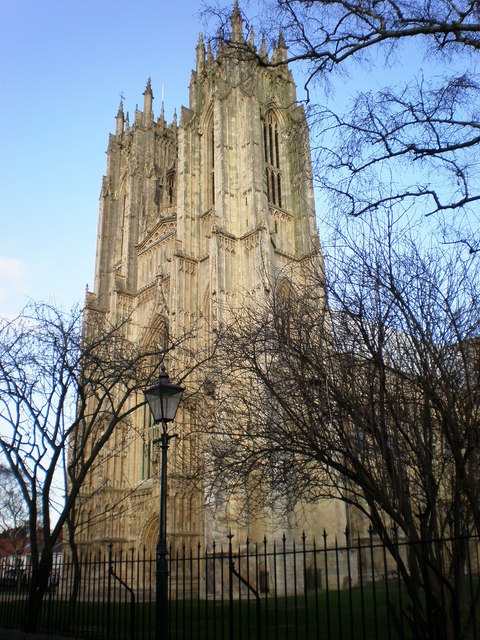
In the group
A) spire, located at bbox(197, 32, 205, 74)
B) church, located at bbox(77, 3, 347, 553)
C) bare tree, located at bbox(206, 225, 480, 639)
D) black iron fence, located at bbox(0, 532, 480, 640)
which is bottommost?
black iron fence, located at bbox(0, 532, 480, 640)

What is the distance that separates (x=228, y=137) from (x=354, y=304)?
25.5 m

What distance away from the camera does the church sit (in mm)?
26172

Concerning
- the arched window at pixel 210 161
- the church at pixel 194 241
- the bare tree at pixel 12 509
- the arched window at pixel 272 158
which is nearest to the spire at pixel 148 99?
the church at pixel 194 241

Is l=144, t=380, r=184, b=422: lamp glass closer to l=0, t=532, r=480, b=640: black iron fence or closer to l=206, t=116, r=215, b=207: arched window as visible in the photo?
l=0, t=532, r=480, b=640: black iron fence

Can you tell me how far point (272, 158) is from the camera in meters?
33.3

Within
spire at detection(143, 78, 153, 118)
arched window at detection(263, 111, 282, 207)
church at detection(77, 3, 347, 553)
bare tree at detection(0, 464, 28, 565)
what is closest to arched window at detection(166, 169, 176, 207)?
church at detection(77, 3, 347, 553)

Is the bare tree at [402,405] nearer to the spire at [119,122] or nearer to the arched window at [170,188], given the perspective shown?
the arched window at [170,188]

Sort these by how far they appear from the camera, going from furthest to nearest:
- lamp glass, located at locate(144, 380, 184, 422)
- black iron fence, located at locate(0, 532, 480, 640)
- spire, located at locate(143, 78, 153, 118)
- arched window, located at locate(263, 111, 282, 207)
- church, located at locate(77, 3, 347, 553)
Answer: spire, located at locate(143, 78, 153, 118), arched window, located at locate(263, 111, 282, 207), church, located at locate(77, 3, 347, 553), lamp glass, located at locate(144, 380, 184, 422), black iron fence, located at locate(0, 532, 480, 640)

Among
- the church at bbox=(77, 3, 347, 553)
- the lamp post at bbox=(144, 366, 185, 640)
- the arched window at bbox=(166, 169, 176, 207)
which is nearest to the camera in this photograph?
the lamp post at bbox=(144, 366, 185, 640)

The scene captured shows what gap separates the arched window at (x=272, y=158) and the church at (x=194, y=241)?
0.08 meters

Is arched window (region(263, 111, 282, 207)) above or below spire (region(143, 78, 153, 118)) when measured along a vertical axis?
below

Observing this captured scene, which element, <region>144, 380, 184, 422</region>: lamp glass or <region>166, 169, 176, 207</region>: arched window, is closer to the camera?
<region>144, 380, 184, 422</region>: lamp glass

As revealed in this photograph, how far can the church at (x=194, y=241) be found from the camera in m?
26.2

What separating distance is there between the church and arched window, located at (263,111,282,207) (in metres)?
0.08
